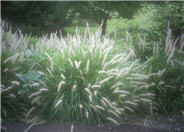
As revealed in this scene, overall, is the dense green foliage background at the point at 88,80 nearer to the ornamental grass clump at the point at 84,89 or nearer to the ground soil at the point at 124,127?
the ornamental grass clump at the point at 84,89

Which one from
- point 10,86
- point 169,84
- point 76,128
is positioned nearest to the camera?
point 76,128

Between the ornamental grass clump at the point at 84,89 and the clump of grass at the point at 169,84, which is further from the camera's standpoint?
the clump of grass at the point at 169,84

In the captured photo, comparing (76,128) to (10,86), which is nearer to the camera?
(76,128)

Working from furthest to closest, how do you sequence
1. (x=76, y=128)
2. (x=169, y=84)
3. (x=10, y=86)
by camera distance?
(x=169, y=84)
(x=10, y=86)
(x=76, y=128)

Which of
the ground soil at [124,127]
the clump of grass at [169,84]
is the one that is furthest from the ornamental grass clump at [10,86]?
the clump of grass at [169,84]

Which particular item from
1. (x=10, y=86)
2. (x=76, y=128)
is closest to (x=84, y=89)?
(x=76, y=128)

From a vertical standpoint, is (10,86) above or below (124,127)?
above

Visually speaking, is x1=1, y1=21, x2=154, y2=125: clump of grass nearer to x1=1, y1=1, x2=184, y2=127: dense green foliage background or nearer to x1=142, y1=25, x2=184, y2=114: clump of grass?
x1=1, y1=1, x2=184, y2=127: dense green foliage background

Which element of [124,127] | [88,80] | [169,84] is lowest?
[124,127]

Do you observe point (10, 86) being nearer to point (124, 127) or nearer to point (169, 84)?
point (124, 127)

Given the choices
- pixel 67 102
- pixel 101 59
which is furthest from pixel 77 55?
pixel 67 102

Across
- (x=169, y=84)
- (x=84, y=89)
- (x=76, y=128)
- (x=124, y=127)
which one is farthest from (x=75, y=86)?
(x=169, y=84)

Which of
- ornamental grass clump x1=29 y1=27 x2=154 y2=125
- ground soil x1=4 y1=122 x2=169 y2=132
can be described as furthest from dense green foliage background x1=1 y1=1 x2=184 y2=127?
ground soil x1=4 y1=122 x2=169 y2=132

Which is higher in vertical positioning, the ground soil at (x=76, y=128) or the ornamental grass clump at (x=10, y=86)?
the ornamental grass clump at (x=10, y=86)
